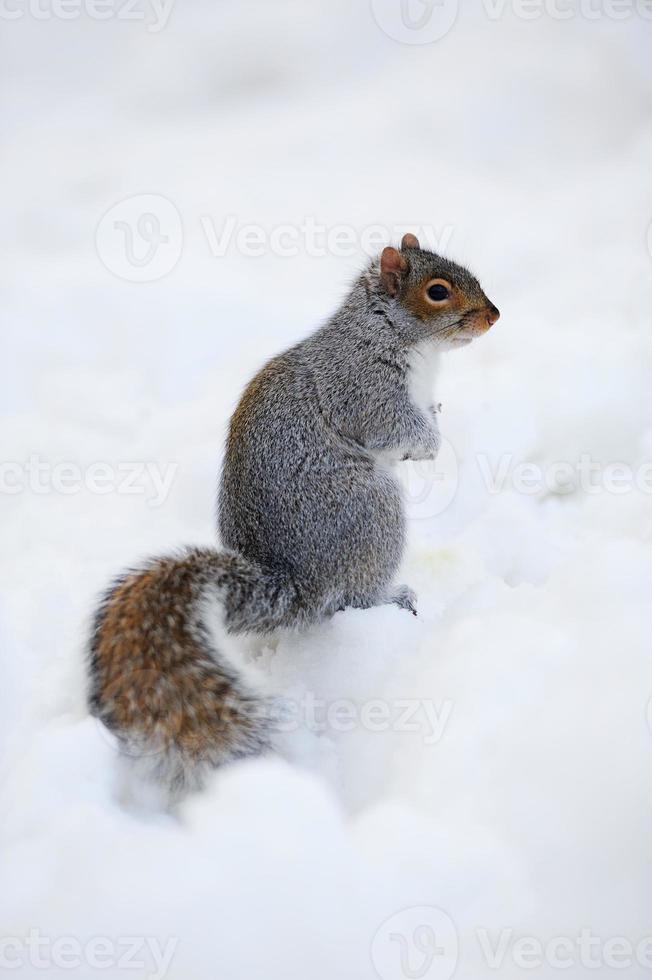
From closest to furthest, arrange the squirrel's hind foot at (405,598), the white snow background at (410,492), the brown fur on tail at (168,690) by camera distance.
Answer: the white snow background at (410,492), the brown fur on tail at (168,690), the squirrel's hind foot at (405,598)

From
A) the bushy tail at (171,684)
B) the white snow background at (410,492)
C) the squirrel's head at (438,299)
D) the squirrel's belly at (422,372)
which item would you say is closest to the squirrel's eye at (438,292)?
the squirrel's head at (438,299)

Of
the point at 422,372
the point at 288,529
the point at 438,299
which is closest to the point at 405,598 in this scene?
the point at 288,529

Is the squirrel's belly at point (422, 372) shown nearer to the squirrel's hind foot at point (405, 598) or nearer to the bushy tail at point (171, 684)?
the squirrel's hind foot at point (405, 598)

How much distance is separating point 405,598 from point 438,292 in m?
0.70

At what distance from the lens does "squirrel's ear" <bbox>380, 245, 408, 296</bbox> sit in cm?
221

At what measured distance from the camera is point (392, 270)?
2.22m

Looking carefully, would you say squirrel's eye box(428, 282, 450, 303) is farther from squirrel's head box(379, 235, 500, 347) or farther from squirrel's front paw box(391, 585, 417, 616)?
squirrel's front paw box(391, 585, 417, 616)

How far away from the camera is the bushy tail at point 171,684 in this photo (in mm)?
1553

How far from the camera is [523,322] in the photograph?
3.28 metres

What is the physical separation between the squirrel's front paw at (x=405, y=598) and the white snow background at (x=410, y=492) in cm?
8

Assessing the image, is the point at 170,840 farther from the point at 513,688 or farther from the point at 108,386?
the point at 108,386

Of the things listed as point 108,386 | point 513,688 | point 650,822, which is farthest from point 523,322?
point 650,822

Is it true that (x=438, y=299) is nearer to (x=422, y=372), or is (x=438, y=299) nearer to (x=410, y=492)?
(x=422, y=372)

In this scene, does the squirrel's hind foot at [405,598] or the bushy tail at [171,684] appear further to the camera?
the squirrel's hind foot at [405,598]
